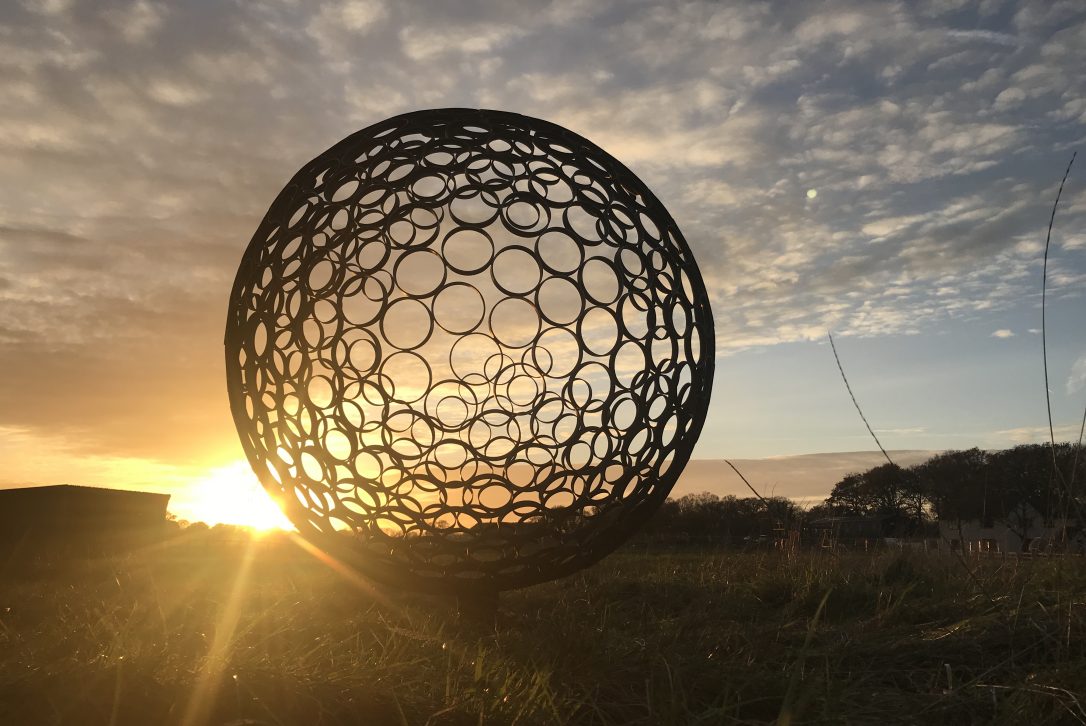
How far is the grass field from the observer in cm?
247

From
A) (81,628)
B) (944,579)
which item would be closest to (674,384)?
(944,579)

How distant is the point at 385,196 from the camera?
14.4 ft

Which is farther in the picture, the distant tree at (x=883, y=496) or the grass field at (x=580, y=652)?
the distant tree at (x=883, y=496)

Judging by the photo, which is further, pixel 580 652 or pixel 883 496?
pixel 883 496

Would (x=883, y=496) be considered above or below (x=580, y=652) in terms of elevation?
above

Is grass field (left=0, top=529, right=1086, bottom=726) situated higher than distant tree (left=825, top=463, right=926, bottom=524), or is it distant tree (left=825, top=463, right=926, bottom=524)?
distant tree (left=825, top=463, right=926, bottom=524)

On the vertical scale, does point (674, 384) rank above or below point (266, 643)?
above

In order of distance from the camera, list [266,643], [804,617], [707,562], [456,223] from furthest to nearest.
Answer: [707,562]
[804,617]
[456,223]
[266,643]

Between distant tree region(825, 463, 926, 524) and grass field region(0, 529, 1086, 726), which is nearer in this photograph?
grass field region(0, 529, 1086, 726)

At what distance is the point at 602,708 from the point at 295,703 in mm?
1010

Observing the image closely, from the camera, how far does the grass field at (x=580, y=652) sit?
97.2 inches

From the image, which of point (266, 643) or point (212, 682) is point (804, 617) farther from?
point (212, 682)

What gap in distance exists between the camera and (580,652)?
3.47 meters

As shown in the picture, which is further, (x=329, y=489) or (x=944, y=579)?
(x=944, y=579)
